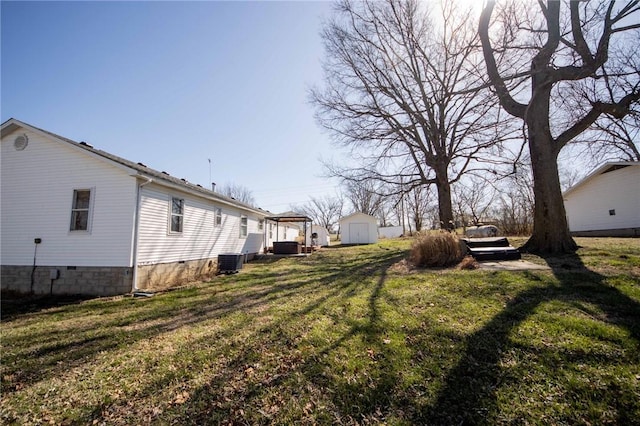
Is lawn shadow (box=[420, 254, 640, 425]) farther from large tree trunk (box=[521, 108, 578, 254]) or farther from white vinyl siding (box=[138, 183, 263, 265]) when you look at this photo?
white vinyl siding (box=[138, 183, 263, 265])

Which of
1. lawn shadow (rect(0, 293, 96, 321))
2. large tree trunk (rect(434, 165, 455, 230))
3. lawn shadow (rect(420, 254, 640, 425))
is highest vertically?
large tree trunk (rect(434, 165, 455, 230))

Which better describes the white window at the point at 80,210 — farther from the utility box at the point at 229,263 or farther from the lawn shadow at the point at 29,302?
the utility box at the point at 229,263

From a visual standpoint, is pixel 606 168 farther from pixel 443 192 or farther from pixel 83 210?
pixel 83 210

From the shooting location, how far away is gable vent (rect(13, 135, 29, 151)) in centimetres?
879

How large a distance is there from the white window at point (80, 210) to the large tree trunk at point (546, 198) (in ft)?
43.7

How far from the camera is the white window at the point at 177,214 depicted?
955 cm

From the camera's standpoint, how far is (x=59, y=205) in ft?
27.1

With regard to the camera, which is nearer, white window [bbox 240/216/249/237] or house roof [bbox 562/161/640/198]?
white window [bbox 240/216/249/237]

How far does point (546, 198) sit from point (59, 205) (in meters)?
14.6

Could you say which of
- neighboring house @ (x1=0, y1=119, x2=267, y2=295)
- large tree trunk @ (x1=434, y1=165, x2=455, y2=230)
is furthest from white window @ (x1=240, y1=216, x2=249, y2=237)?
large tree trunk @ (x1=434, y1=165, x2=455, y2=230)

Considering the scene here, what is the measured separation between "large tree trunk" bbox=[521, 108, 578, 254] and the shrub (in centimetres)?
228

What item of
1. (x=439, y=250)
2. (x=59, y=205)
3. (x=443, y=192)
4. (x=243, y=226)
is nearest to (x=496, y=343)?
(x=439, y=250)

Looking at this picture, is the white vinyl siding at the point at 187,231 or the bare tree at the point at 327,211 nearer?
the white vinyl siding at the point at 187,231

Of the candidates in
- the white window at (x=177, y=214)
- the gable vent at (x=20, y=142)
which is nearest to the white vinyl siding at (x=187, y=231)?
the white window at (x=177, y=214)
